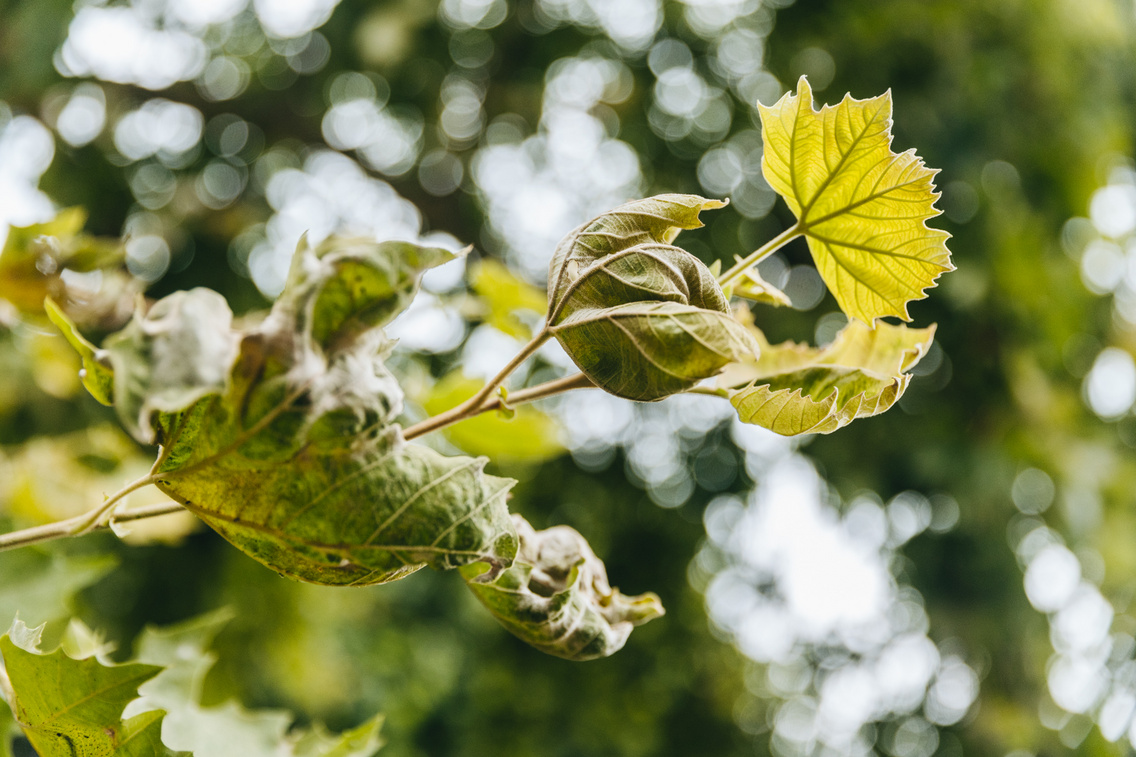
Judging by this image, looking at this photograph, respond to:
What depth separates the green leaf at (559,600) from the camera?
0.28m

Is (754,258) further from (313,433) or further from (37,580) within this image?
(37,580)

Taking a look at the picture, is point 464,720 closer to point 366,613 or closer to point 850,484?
point 366,613

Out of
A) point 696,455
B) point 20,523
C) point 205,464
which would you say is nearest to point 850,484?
point 696,455

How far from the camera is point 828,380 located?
10.9 inches

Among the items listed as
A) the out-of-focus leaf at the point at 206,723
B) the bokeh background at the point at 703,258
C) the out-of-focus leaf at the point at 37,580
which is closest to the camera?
the out-of-focus leaf at the point at 206,723

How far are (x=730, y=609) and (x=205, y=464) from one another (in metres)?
1.99

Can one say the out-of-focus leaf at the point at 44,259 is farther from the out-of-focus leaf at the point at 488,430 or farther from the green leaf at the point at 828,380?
the green leaf at the point at 828,380

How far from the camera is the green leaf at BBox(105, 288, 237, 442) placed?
180mm

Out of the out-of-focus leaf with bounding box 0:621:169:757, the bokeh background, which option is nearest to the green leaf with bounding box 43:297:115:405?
the out-of-focus leaf with bounding box 0:621:169:757

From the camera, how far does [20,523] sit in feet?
1.91

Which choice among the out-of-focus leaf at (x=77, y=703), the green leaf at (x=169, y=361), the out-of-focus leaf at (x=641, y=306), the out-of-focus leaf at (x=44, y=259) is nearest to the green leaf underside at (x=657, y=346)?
the out-of-focus leaf at (x=641, y=306)

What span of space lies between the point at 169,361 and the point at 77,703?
0.65ft

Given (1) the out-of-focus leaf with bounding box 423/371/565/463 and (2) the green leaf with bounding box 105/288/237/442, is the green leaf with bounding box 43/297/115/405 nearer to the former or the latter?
(2) the green leaf with bounding box 105/288/237/442

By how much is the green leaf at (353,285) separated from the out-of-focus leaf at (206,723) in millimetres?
269
